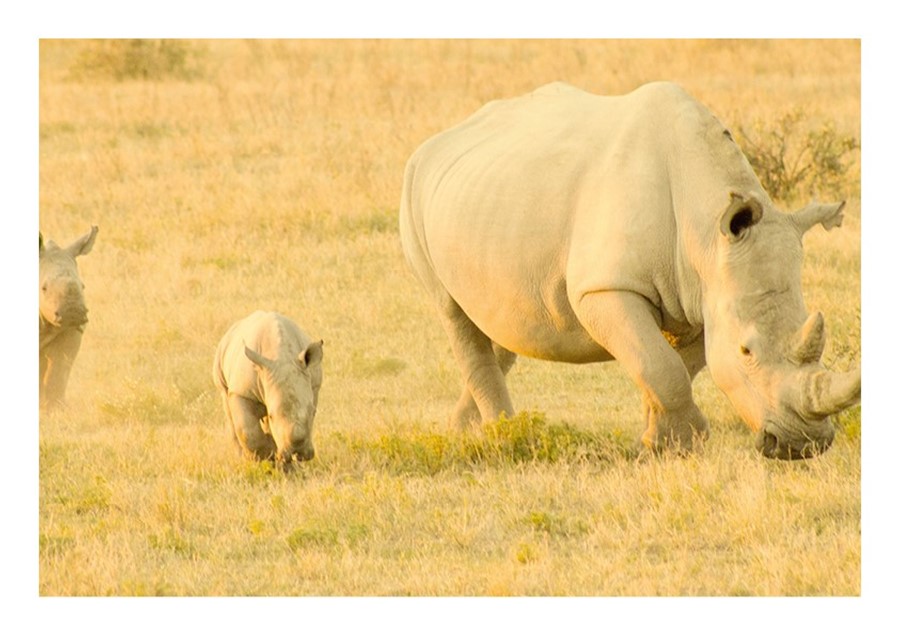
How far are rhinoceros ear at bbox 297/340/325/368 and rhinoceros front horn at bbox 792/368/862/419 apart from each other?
8.45 ft

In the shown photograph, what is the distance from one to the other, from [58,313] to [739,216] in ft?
15.7

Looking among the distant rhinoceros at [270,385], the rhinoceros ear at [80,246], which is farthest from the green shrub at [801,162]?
the distant rhinoceros at [270,385]

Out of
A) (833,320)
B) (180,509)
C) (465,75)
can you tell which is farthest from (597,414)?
(465,75)

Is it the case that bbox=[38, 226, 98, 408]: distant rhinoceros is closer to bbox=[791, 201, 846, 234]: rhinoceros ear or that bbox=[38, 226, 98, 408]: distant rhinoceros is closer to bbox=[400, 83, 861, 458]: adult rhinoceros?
bbox=[400, 83, 861, 458]: adult rhinoceros

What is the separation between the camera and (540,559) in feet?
27.5

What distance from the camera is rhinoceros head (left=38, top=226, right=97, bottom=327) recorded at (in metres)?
11.9

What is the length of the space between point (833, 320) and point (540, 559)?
5818mm

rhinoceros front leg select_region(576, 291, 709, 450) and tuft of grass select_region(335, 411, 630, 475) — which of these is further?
tuft of grass select_region(335, 411, 630, 475)

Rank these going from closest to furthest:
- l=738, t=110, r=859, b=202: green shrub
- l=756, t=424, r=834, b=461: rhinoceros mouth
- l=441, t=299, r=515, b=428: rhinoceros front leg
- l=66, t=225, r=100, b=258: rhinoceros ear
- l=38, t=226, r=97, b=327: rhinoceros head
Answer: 1. l=756, t=424, r=834, b=461: rhinoceros mouth
2. l=441, t=299, r=515, b=428: rhinoceros front leg
3. l=38, t=226, r=97, b=327: rhinoceros head
4. l=66, t=225, r=100, b=258: rhinoceros ear
5. l=738, t=110, r=859, b=202: green shrub

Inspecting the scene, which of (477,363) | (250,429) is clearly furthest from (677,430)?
(250,429)

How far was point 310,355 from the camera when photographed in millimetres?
9883

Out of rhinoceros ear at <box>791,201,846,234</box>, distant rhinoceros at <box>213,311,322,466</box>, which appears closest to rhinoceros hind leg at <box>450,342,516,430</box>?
distant rhinoceros at <box>213,311,322,466</box>

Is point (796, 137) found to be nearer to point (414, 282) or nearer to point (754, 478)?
point (414, 282)

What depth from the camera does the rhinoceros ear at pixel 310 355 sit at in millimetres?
9797
